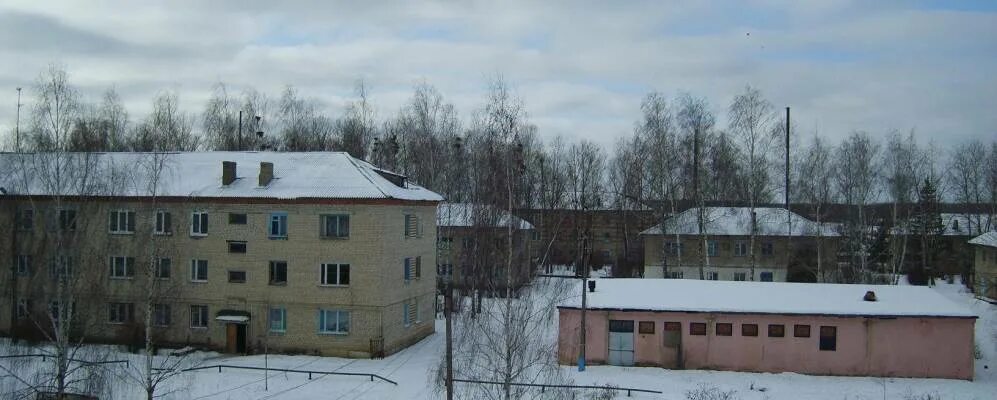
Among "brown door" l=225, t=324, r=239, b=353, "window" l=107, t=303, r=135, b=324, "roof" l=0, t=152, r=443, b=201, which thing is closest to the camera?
"roof" l=0, t=152, r=443, b=201

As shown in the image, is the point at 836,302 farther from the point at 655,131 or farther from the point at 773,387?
the point at 655,131

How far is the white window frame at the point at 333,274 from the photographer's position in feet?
102

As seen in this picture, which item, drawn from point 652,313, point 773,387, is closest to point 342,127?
point 652,313

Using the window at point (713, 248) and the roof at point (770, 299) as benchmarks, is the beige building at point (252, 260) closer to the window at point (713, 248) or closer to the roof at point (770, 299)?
the roof at point (770, 299)

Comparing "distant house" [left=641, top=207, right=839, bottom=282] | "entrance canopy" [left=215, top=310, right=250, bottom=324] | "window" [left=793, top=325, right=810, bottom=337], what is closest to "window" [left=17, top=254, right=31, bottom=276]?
"entrance canopy" [left=215, top=310, right=250, bottom=324]

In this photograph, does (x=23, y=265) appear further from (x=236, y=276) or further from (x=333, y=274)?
(x=333, y=274)

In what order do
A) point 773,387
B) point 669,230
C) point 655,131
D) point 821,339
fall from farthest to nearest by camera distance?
point 669,230 → point 655,131 → point 821,339 → point 773,387

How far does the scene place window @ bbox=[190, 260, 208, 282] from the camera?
1257 inches

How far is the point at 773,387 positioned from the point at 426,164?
28.4m

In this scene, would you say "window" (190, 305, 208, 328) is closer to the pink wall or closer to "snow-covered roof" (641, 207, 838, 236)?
the pink wall

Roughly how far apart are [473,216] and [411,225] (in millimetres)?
8596

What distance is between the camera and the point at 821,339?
1118 inches

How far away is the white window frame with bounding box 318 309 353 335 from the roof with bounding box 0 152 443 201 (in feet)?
14.9

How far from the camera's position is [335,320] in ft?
102
